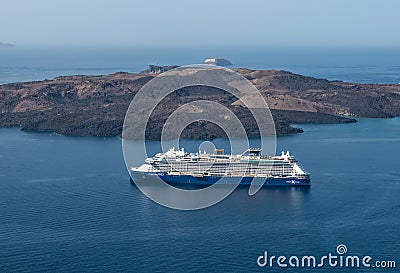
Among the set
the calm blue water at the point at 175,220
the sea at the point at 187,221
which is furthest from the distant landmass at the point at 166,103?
the calm blue water at the point at 175,220

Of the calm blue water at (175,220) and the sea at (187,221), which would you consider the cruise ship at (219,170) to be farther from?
the calm blue water at (175,220)

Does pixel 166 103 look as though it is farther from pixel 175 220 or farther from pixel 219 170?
pixel 175 220

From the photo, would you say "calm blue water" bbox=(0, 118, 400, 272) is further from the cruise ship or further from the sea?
the cruise ship

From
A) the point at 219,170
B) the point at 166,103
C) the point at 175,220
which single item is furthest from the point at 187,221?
the point at 166,103

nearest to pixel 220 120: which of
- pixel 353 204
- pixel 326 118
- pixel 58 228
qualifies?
pixel 326 118

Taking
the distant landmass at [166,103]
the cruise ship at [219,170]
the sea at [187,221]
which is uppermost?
the distant landmass at [166,103]

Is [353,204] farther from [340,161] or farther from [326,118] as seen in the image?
[326,118]
